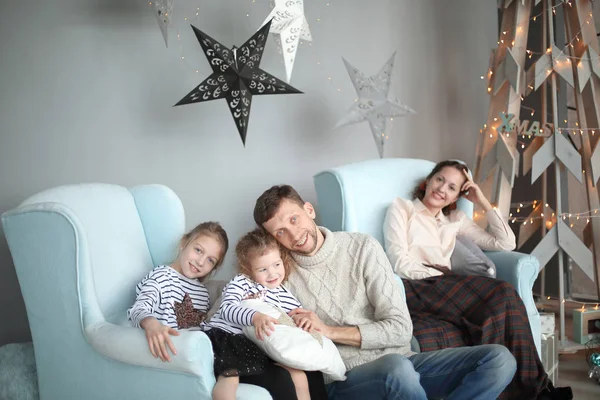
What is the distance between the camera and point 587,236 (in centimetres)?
312

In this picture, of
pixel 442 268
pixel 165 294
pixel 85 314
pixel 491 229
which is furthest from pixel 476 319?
pixel 85 314

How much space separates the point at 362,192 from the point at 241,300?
996 millimetres

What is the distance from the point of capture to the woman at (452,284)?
2.09 metres

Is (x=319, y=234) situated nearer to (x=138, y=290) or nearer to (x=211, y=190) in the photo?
(x=138, y=290)

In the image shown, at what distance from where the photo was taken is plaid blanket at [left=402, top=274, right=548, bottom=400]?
2.07 metres

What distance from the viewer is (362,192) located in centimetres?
261

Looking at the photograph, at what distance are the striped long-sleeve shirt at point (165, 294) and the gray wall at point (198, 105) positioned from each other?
0.91m

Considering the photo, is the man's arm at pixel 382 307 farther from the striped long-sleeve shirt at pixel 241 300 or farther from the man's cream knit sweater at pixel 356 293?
the striped long-sleeve shirt at pixel 241 300

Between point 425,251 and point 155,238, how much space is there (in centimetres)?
109

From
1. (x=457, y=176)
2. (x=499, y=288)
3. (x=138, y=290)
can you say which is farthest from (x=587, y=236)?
(x=138, y=290)

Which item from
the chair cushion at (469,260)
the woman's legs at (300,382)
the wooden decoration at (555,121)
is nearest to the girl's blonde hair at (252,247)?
the woman's legs at (300,382)

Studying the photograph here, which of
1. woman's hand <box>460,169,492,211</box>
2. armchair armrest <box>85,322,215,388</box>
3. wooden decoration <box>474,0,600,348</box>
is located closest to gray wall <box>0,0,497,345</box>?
wooden decoration <box>474,0,600,348</box>

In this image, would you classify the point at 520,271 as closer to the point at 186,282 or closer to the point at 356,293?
the point at 356,293

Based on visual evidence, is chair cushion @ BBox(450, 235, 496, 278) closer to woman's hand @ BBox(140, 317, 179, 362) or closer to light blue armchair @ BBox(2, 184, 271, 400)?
light blue armchair @ BBox(2, 184, 271, 400)
